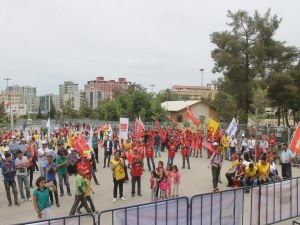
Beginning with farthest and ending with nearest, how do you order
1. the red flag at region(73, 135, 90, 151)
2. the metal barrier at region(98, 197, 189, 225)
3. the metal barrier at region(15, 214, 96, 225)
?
the red flag at region(73, 135, 90, 151), the metal barrier at region(98, 197, 189, 225), the metal barrier at region(15, 214, 96, 225)

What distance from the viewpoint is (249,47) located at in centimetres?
4175

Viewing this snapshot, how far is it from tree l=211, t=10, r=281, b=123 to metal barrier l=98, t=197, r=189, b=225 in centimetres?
3543

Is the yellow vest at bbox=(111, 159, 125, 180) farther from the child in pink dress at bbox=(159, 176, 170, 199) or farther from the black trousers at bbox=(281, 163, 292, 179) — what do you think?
the black trousers at bbox=(281, 163, 292, 179)

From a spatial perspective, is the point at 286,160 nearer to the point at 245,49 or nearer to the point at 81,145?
the point at 81,145

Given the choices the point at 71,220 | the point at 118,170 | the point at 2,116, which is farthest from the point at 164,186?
the point at 2,116

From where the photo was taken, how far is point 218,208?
313 inches

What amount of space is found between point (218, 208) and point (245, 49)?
119ft

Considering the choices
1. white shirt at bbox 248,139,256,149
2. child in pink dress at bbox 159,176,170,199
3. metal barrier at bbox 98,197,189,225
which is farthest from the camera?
white shirt at bbox 248,139,256,149

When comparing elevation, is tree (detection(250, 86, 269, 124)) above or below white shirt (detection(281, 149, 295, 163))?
above

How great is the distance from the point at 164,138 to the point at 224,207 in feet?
61.5

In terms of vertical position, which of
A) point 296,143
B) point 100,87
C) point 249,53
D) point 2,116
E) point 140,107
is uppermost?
point 100,87

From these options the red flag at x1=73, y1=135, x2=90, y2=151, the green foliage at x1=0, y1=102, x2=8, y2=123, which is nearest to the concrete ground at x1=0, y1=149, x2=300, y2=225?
the red flag at x1=73, y1=135, x2=90, y2=151

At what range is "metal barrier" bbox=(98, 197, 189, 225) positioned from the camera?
22.3 ft

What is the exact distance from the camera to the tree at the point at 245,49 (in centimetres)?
4172
